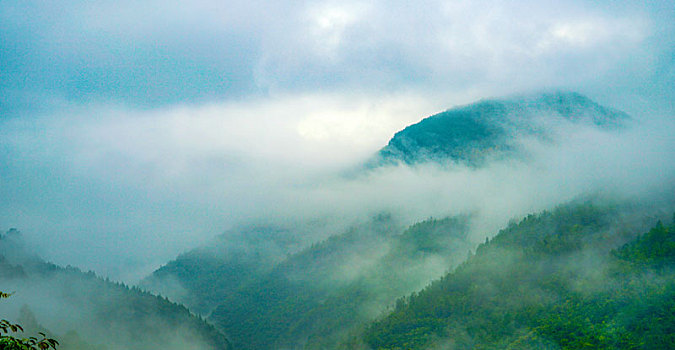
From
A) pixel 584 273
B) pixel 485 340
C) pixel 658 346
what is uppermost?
pixel 584 273

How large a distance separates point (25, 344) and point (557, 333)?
176782 mm

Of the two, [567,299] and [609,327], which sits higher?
[567,299]

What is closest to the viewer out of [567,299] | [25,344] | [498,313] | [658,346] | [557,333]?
[25,344]

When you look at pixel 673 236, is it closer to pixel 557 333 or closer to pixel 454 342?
pixel 557 333

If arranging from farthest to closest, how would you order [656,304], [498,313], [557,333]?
[498,313]
[557,333]
[656,304]

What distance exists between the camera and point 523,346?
548 ft

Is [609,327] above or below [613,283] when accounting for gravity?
below

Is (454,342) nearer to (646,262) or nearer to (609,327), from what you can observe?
(609,327)

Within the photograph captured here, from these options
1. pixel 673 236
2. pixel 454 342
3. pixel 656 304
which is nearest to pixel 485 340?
pixel 454 342

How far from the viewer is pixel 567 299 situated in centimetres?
18562

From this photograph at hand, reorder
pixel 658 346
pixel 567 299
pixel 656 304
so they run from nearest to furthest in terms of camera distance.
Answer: pixel 658 346
pixel 656 304
pixel 567 299

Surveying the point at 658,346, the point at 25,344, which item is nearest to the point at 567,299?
the point at 658,346

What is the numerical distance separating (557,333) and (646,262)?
44573 millimetres

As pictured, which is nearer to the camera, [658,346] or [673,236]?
[658,346]
